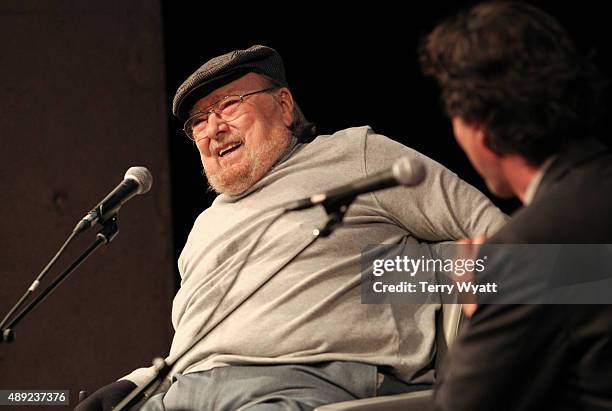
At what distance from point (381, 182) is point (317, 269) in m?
0.89

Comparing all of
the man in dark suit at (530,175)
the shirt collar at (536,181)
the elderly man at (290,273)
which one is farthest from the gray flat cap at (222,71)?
the shirt collar at (536,181)

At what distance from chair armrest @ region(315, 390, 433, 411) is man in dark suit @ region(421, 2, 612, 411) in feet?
1.88

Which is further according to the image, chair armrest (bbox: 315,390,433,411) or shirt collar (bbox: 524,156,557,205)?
chair armrest (bbox: 315,390,433,411)

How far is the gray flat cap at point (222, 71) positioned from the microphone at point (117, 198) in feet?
1.72

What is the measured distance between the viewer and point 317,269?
8.28 ft

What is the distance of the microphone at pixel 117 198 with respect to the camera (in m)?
2.33

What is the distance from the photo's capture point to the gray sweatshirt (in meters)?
2.44

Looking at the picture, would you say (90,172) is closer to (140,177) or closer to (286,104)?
(286,104)

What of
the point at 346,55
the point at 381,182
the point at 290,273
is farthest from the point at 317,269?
the point at 346,55

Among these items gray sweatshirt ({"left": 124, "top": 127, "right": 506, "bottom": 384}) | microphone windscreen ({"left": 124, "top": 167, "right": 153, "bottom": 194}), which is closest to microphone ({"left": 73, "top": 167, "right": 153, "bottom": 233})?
microphone windscreen ({"left": 124, "top": 167, "right": 153, "bottom": 194})

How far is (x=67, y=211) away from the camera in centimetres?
405

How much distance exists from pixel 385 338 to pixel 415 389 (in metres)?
0.17

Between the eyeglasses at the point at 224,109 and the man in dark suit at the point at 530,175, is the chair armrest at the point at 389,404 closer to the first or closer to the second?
the man in dark suit at the point at 530,175

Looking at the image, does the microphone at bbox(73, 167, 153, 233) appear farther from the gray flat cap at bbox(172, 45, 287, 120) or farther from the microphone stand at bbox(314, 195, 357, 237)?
the microphone stand at bbox(314, 195, 357, 237)
